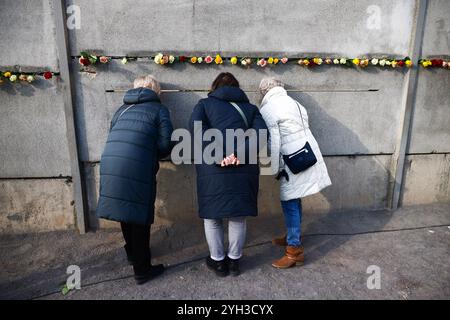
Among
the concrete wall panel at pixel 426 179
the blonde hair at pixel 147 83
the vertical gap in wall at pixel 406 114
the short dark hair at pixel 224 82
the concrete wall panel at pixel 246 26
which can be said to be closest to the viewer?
the short dark hair at pixel 224 82

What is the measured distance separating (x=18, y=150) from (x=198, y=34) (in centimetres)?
241

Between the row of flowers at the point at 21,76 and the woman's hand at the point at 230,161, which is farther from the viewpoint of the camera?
the row of flowers at the point at 21,76

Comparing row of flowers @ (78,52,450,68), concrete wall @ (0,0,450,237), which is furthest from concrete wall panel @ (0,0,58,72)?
row of flowers @ (78,52,450,68)

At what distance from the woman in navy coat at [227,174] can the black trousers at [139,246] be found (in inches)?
22.2

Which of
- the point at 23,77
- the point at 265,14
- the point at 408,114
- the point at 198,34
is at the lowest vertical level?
the point at 408,114

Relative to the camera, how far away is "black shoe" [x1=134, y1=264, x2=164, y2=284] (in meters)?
3.01

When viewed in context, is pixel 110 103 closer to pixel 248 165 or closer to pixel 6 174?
pixel 6 174

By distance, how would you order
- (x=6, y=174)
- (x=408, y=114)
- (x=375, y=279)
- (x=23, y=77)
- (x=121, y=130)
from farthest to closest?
1. (x=408, y=114)
2. (x=6, y=174)
3. (x=23, y=77)
4. (x=375, y=279)
5. (x=121, y=130)

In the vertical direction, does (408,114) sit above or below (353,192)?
above

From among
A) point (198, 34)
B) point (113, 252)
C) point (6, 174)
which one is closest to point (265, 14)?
point (198, 34)

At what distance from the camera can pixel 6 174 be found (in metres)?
3.75

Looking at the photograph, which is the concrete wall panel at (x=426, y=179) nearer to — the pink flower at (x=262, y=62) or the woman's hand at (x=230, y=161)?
the pink flower at (x=262, y=62)

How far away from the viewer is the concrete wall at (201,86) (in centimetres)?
357

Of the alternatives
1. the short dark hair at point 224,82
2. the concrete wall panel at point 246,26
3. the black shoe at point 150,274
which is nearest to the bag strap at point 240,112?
the short dark hair at point 224,82
